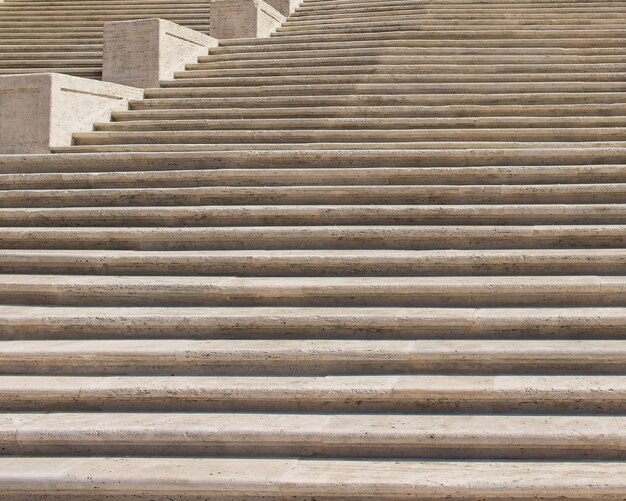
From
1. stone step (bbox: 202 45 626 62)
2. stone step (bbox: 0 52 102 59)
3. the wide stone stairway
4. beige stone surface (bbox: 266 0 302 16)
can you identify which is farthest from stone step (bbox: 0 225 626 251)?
beige stone surface (bbox: 266 0 302 16)

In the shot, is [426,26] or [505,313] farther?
[426,26]

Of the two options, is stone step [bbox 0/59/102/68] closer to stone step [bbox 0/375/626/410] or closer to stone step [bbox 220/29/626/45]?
stone step [bbox 220/29/626/45]

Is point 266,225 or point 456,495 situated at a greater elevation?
point 266,225

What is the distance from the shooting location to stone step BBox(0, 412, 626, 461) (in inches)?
141

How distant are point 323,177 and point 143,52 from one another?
3798 mm

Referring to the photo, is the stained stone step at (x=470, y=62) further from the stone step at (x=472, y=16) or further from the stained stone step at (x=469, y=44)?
the stone step at (x=472, y=16)

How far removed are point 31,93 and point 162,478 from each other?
5.04 meters

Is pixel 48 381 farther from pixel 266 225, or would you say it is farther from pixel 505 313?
pixel 505 313

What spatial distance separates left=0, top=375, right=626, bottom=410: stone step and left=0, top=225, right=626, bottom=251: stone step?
4.52 feet

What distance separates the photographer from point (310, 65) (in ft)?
29.2

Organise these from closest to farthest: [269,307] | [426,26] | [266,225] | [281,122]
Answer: [269,307], [266,225], [281,122], [426,26]

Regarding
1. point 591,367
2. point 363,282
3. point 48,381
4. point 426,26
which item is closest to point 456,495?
point 591,367

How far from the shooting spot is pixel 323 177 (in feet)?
20.1

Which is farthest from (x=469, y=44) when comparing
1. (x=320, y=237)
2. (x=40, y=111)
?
(x=40, y=111)
